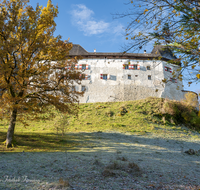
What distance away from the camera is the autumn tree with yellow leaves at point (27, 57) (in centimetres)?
797

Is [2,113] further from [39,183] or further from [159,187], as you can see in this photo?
[159,187]

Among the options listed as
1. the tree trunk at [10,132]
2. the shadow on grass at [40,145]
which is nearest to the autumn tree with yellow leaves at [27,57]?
the tree trunk at [10,132]

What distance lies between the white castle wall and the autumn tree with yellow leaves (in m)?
18.9

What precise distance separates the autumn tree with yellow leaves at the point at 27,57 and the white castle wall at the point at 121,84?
62.1ft

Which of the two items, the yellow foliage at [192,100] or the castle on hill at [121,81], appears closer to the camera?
the yellow foliage at [192,100]

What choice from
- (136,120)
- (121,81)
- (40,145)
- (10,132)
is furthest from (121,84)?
(10,132)

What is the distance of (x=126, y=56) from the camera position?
30.5 meters

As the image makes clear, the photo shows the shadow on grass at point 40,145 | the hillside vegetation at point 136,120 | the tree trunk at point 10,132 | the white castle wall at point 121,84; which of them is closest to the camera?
the shadow on grass at point 40,145

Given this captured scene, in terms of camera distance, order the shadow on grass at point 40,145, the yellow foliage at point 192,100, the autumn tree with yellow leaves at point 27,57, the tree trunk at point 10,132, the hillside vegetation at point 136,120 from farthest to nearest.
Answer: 1. the yellow foliage at point 192,100
2. the hillside vegetation at point 136,120
3. the tree trunk at point 10,132
4. the shadow on grass at point 40,145
5. the autumn tree with yellow leaves at point 27,57

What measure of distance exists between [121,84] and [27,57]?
22212 millimetres

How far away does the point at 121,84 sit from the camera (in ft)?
96.4

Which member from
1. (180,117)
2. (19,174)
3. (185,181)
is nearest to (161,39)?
(185,181)

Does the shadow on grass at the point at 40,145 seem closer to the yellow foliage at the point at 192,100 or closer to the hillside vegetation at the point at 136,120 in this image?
the hillside vegetation at the point at 136,120

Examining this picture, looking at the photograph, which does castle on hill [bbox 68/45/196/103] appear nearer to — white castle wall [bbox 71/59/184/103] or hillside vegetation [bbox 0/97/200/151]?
white castle wall [bbox 71/59/184/103]
